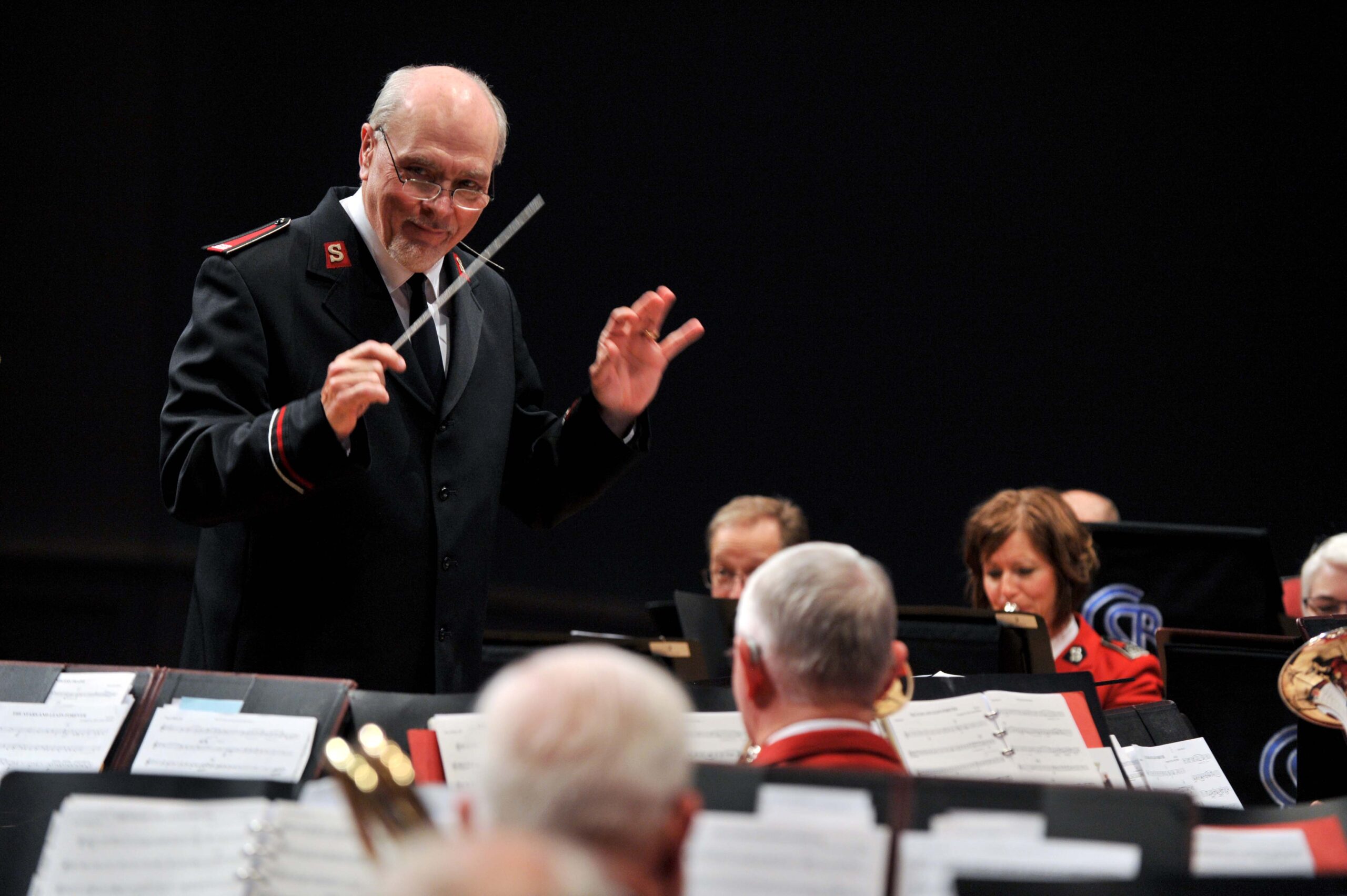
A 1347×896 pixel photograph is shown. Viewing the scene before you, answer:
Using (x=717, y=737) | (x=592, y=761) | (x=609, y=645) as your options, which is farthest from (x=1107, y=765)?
(x=592, y=761)

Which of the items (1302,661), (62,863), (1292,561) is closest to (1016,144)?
(1292,561)

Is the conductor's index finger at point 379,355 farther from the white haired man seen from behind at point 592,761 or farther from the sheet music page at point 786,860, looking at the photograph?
the white haired man seen from behind at point 592,761

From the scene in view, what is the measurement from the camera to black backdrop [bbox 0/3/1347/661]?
17.4 ft

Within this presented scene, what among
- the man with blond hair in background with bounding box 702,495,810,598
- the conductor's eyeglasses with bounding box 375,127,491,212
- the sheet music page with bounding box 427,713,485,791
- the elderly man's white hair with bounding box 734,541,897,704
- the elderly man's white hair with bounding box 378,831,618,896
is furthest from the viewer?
the man with blond hair in background with bounding box 702,495,810,598

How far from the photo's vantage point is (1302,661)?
2.42m

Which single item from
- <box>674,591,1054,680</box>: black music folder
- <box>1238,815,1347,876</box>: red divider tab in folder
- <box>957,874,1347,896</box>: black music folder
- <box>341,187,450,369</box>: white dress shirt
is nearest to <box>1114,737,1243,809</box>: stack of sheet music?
<box>674,591,1054,680</box>: black music folder

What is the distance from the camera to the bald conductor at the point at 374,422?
79.7 inches

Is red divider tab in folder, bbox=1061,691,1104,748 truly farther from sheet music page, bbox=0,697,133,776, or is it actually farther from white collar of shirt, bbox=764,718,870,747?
sheet music page, bbox=0,697,133,776

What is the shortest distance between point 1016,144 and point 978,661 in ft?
10.5

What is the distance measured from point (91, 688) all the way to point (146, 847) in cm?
58

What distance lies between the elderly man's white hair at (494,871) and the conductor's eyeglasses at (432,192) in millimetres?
1564

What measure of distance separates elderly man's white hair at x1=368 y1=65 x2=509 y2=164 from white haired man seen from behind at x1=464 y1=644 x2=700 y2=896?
1481mm

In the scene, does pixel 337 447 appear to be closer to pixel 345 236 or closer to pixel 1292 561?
pixel 345 236

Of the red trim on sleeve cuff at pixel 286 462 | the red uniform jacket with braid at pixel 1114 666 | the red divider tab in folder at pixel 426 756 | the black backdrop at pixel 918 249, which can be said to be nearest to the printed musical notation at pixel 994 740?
the red divider tab in folder at pixel 426 756
